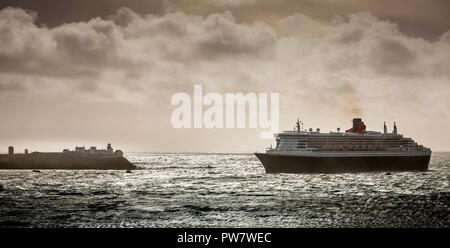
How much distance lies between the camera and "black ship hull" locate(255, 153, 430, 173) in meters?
88.0

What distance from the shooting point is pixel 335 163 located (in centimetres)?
9181

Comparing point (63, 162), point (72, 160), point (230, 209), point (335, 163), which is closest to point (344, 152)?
point (335, 163)

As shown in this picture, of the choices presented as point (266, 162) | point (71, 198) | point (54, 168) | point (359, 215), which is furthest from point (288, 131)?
point (54, 168)

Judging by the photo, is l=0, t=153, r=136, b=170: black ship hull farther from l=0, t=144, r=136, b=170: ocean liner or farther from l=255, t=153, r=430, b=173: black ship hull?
l=255, t=153, r=430, b=173: black ship hull

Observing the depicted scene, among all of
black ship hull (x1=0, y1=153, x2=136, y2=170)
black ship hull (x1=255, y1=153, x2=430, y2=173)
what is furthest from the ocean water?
black ship hull (x1=0, y1=153, x2=136, y2=170)

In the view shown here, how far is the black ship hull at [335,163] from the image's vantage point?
88.0m

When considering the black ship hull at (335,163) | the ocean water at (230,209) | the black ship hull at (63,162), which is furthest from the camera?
the black ship hull at (63,162)

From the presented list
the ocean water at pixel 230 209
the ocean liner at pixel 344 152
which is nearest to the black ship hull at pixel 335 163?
the ocean liner at pixel 344 152

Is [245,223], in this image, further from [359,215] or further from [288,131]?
[288,131]

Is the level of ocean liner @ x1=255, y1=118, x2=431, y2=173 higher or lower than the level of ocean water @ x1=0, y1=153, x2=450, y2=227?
higher

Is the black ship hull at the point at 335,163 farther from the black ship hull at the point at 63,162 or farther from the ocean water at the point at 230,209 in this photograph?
the black ship hull at the point at 63,162
